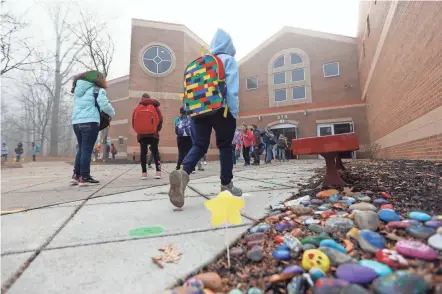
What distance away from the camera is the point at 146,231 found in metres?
1.59

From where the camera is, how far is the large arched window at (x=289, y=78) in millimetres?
19906

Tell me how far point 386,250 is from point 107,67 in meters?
22.2

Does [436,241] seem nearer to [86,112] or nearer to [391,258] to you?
[391,258]

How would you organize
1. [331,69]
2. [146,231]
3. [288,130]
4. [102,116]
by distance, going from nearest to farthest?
1. [146,231]
2. [102,116]
3. [331,69]
4. [288,130]

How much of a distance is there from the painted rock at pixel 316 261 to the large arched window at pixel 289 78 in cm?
2014

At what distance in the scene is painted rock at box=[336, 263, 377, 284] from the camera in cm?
89

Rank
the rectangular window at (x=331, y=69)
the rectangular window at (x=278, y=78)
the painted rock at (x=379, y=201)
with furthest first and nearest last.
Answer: the rectangular window at (x=278, y=78) → the rectangular window at (x=331, y=69) → the painted rock at (x=379, y=201)

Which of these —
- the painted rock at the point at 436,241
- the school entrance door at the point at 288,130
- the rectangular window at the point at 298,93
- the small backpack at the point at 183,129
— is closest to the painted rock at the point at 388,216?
the painted rock at the point at 436,241

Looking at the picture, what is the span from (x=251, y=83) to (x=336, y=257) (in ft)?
70.9

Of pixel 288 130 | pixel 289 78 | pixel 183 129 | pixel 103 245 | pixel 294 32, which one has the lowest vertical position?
pixel 103 245

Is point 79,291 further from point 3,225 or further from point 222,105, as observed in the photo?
point 222,105

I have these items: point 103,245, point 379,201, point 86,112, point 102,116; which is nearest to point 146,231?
point 103,245

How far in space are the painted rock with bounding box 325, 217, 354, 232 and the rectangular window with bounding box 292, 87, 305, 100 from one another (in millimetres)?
19852

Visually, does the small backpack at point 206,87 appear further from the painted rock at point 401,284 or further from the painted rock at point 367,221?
the painted rock at point 401,284
